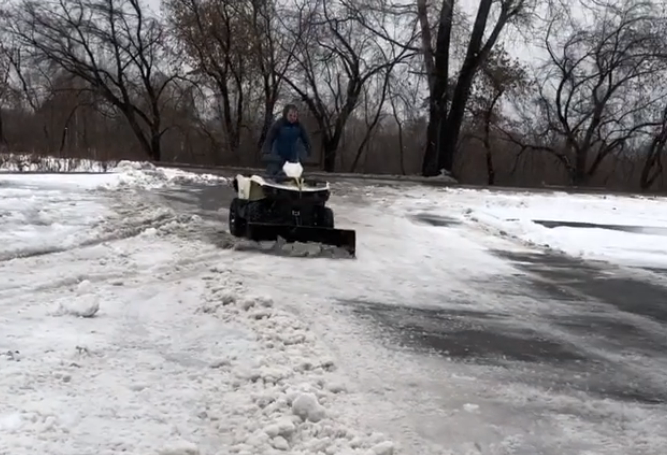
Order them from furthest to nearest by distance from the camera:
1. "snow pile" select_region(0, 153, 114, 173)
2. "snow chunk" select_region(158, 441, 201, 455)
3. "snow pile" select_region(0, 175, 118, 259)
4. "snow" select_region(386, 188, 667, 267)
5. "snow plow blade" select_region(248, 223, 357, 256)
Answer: "snow pile" select_region(0, 153, 114, 173) < "snow" select_region(386, 188, 667, 267) < "snow plow blade" select_region(248, 223, 357, 256) < "snow pile" select_region(0, 175, 118, 259) < "snow chunk" select_region(158, 441, 201, 455)

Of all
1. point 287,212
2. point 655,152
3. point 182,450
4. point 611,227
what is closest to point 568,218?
point 611,227

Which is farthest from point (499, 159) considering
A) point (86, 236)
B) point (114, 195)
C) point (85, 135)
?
point (86, 236)

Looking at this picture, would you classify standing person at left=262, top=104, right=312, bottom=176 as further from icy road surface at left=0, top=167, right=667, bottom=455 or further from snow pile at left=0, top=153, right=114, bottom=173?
snow pile at left=0, top=153, right=114, bottom=173

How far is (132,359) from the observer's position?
14.1 ft

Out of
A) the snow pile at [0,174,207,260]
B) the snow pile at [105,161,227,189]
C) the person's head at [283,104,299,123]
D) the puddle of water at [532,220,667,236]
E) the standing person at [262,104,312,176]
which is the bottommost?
the snow pile at [0,174,207,260]

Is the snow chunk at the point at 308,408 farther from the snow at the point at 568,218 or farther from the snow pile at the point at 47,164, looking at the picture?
the snow pile at the point at 47,164

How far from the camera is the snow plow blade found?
339 inches

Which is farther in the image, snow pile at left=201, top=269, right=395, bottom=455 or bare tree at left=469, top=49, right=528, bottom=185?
bare tree at left=469, top=49, right=528, bottom=185

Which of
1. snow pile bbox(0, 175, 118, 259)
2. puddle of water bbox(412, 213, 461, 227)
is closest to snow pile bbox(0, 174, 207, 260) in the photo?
snow pile bbox(0, 175, 118, 259)

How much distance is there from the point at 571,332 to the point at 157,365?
135 inches

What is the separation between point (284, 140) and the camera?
1041 centimetres

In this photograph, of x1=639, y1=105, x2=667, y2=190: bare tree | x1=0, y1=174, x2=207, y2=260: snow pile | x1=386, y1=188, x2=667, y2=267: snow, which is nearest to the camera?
x1=0, y1=174, x2=207, y2=260: snow pile

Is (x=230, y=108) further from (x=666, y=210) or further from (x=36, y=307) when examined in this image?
(x=36, y=307)

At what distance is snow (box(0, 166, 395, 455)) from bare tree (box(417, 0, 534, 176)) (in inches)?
809
